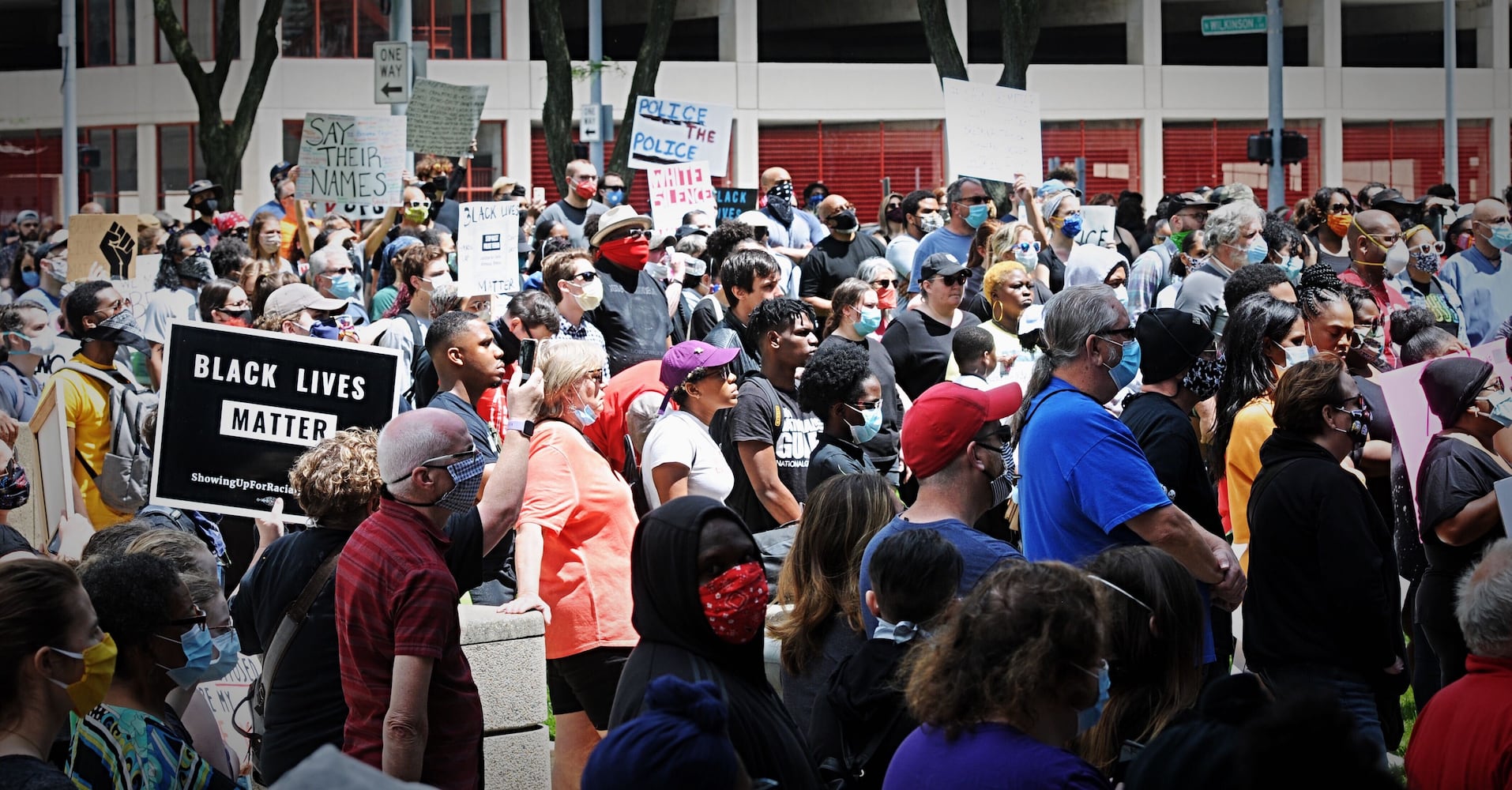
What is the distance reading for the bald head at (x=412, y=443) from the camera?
444 centimetres

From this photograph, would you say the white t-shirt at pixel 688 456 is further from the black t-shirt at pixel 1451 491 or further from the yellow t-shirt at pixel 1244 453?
the black t-shirt at pixel 1451 491

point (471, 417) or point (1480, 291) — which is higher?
point (1480, 291)

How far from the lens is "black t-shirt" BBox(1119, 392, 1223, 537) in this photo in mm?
5457

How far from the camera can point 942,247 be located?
11.6 meters

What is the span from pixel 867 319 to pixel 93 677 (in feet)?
17.8

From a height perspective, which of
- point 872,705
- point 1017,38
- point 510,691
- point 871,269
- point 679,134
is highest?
point 1017,38

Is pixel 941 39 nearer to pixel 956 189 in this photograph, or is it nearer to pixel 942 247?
pixel 956 189

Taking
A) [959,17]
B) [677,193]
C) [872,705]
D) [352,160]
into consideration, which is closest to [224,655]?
[872,705]

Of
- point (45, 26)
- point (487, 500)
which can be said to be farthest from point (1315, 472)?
point (45, 26)

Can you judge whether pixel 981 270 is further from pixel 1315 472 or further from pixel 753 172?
pixel 753 172

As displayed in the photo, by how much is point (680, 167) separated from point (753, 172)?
94.0 feet

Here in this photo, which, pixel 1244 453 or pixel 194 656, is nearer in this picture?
pixel 194 656

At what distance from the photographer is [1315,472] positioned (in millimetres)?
4918

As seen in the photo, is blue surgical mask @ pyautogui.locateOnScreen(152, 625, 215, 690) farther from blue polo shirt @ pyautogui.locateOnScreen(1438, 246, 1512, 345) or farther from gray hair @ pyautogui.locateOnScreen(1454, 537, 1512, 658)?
blue polo shirt @ pyautogui.locateOnScreen(1438, 246, 1512, 345)
